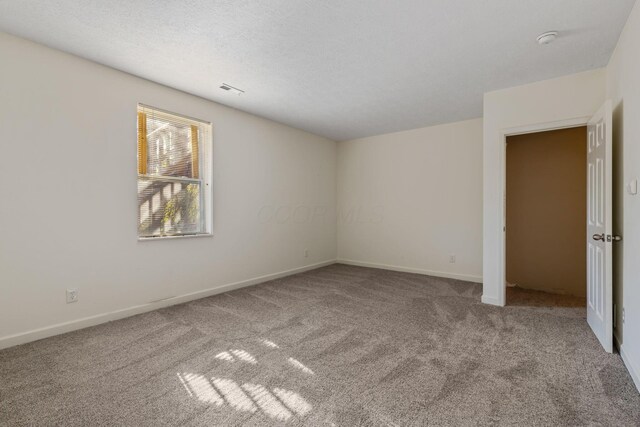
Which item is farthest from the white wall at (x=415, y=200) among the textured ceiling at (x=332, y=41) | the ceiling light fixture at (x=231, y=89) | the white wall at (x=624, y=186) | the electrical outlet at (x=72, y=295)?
the electrical outlet at (x=72, y=295)

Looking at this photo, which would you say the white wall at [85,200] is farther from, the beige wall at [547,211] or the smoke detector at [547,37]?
the beige wall at [547,211]

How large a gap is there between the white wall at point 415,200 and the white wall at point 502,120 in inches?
44.7

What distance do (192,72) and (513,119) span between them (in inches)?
140

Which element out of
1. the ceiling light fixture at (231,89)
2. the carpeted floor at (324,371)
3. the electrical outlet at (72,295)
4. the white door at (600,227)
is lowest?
the carpeted floor at (324,371)

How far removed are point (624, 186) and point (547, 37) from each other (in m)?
1.31

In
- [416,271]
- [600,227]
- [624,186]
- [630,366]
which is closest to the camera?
[630,366]

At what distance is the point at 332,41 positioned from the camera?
256 cm

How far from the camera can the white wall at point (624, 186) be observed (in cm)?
204

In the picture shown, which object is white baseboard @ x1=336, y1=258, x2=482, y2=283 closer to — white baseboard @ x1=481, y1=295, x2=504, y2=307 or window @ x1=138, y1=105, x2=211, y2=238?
white baseboard @ x1=481, y1=295, x2=504, y2=307

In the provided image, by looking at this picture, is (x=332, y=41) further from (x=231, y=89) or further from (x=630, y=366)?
(x=630, y=366)

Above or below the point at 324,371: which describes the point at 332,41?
above

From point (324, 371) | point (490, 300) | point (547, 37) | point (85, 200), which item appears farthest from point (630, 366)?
point (85, 200)

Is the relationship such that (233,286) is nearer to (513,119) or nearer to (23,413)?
(23,413)

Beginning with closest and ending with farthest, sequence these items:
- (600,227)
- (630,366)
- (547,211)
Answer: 1. (630,366)
2. (600,227)
3. (547,211)
